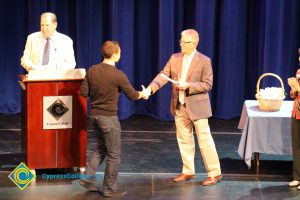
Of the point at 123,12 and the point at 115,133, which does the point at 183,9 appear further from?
the point at 115,133

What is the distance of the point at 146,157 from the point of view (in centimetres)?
704

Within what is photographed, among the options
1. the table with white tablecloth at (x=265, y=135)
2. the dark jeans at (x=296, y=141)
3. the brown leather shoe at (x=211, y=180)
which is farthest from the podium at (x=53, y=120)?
the dark jeans at (x=296, y=141)

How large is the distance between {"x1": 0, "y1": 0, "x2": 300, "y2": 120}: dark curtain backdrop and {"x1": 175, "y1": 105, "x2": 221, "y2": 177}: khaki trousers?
2608mm

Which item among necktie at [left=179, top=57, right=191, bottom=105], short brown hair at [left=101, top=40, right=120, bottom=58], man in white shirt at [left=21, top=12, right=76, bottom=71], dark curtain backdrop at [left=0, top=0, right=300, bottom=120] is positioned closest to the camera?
short brown hair at [left=101, top=40, right=120, bottom=58]

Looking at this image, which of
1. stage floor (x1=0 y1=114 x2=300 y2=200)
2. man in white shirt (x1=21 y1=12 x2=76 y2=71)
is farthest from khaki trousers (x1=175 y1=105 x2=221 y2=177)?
man in white shirt (x1=21 y1=12 x2=76 y2=71)

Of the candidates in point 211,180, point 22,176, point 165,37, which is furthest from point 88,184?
point 165,37

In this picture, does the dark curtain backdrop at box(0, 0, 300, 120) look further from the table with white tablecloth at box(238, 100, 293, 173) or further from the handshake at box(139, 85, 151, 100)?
the handshake at box(139, 85, 151, 100)

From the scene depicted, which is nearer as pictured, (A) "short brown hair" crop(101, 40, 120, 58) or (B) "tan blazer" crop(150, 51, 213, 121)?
(A) "short brown hair" crop(101, 40, 120, 58)

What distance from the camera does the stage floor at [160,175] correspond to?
19.3 ft

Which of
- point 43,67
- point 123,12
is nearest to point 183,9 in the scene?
point 123,12

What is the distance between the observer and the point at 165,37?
341 inches

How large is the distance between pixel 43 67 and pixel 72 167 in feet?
3.26

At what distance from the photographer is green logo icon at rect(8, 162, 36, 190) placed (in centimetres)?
609

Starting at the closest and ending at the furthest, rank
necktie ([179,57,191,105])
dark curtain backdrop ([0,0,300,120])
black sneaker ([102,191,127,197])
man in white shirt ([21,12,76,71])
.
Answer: black sneaker ([102,191,127,197]) < necktie ([179,57,191,105]) < man in white shirt ([21,12,76,71]) < dark curtain backdrop ([0,0,300,120])
